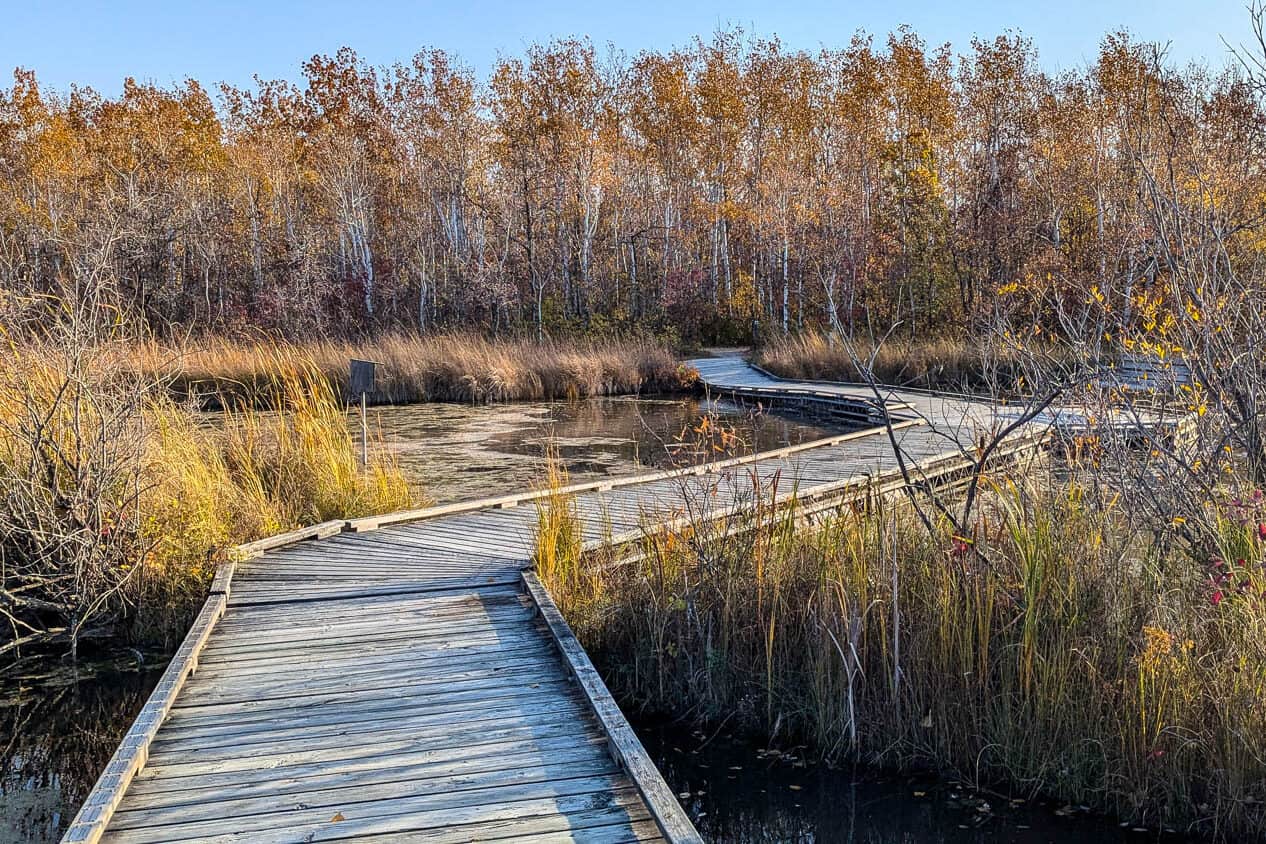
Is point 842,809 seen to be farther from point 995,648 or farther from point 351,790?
point 351,790

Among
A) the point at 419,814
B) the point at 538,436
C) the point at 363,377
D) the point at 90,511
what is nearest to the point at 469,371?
the point at 538,436

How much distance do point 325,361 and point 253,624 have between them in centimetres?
1490

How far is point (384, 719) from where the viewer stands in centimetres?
385

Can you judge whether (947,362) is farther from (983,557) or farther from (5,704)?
(5,704)

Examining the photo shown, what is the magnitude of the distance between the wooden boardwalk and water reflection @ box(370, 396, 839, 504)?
262cm

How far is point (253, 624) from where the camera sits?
16.8 ft

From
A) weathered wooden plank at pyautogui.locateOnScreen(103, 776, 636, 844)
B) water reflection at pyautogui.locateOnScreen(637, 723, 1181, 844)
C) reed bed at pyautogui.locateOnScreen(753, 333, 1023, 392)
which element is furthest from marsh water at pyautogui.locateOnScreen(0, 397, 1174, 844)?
reed bed at pyautogui.locateOnScreen(753, 333, 1023, 392)

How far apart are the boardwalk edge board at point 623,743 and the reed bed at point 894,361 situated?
11.0m

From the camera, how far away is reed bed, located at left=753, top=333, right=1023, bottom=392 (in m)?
15.8

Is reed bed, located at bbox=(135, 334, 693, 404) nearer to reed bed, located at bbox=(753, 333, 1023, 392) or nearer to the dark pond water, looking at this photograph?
reed bed, located at bbox=(753, 333, 1023, 392)

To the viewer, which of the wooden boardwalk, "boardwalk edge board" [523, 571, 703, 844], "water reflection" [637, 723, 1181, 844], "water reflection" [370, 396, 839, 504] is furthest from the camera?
"water reflection" [370, 396, 839, 504]

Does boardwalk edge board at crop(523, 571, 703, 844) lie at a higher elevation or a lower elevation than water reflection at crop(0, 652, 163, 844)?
higher

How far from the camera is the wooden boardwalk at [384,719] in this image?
3.03 metres

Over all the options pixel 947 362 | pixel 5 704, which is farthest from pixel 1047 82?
pixel 5 704
